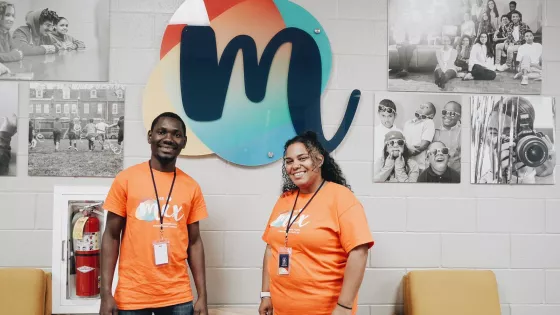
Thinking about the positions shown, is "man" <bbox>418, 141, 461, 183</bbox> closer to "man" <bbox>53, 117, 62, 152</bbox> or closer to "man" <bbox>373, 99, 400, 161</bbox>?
"man" <bbox>373, 99, 400, 161</bbox>

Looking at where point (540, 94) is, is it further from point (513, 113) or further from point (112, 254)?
point (112, 254)

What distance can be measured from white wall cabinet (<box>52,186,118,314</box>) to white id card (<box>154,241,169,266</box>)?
0.64 m

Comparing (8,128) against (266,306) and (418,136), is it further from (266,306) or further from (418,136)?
(418,136)

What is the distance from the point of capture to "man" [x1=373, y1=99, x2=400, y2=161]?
266cm

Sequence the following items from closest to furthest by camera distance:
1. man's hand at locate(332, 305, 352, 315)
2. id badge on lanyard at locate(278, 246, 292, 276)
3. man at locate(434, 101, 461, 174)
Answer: man's hand at locate(332, 305, 352, 315)
id badge on lanyard at locate(278, 246, 292, 276)
man at locate(434, 101, 461, 174)

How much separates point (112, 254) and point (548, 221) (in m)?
2.54

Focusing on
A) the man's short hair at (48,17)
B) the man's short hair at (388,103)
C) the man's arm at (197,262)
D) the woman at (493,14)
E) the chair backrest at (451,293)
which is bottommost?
the chair backrest at (451,293)

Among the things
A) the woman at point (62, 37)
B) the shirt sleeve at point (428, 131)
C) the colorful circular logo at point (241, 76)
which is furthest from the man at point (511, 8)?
the woman at point (62, 37)

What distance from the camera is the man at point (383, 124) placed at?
2662 mm

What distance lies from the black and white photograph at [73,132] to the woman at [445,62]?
6.38 feet

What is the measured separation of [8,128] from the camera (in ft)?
8.30

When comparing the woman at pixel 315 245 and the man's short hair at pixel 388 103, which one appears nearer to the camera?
the woman at pixel 315 245

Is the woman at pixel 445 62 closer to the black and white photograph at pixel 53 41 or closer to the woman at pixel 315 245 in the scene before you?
the woman at pixel 315 245

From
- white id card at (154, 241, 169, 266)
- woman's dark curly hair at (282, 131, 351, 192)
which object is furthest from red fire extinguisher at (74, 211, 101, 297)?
woman's dark curly hair at (282, 131, 351, 192)
